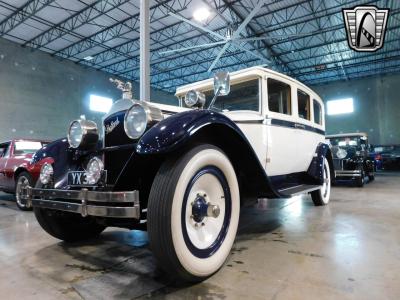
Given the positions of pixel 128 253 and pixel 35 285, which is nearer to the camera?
pixel 35 285

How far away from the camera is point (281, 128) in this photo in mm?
3299

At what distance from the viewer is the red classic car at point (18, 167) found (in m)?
5.12

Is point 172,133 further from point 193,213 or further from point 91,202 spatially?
point 91,202

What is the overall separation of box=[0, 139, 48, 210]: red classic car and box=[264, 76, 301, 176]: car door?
382 centimetres

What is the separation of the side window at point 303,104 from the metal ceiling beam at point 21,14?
983cm

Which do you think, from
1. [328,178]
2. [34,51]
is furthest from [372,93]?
[34,51]

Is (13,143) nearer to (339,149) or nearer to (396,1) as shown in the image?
(339,149)

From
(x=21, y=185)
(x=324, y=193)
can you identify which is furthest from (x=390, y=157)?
(x=21, y=185)

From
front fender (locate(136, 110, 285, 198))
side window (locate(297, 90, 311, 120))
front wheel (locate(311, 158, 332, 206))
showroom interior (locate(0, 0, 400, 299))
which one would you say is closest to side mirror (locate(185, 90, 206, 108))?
showroom interior (locate(0, 0, 400, 299))

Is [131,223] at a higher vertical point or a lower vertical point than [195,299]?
higher

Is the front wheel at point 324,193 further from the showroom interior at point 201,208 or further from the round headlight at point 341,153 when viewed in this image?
the round headlight at point 341,153

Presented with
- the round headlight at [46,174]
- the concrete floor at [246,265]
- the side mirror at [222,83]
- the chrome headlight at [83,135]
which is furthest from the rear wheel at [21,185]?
the side mirror at [222,83]

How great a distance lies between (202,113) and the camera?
1979 mm

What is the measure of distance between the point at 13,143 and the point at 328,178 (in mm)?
6234
